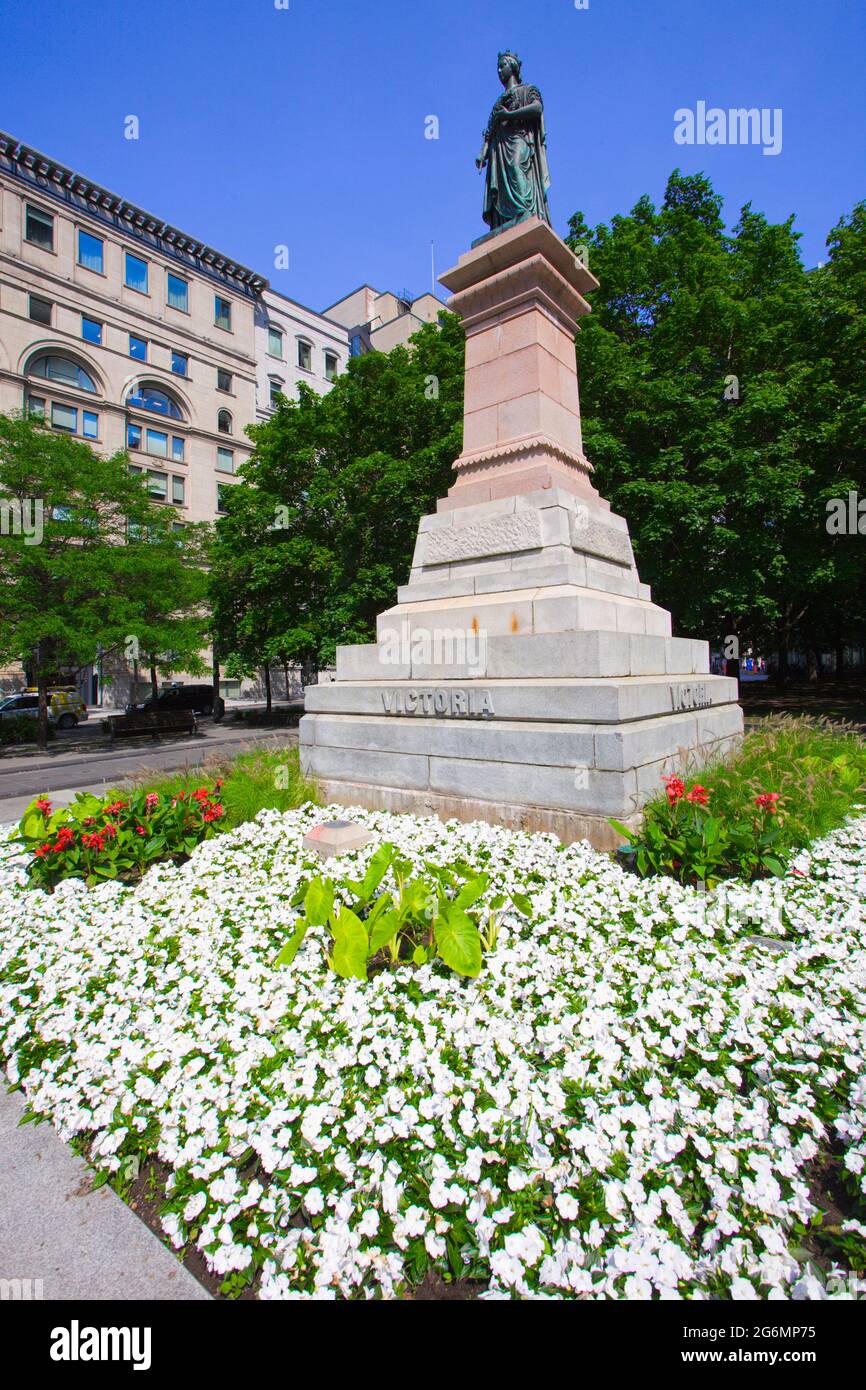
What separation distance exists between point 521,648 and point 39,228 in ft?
160

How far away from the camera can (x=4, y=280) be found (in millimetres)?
35469

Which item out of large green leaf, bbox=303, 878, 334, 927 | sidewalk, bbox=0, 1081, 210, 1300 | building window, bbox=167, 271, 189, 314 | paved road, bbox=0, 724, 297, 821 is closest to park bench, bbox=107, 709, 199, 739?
paved road, bbox=0, 724, 297, 821

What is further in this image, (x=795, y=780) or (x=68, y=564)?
(x=68, y=564)

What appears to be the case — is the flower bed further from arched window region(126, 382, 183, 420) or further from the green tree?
arched window region(126, 382, 183, 420)

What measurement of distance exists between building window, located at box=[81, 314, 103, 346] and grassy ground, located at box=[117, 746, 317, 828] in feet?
145

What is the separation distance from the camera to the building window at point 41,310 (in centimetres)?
3706

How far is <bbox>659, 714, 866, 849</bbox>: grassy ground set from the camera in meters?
5.37

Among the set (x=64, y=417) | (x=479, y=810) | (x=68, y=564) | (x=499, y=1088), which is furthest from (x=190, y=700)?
(x=499, y=1088)

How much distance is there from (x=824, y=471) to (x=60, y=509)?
2535 centimetres

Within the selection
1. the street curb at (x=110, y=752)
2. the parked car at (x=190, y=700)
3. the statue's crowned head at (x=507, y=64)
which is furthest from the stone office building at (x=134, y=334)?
the statue's crowned head at (x=507, y=64)

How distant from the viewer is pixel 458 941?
3.56 metres

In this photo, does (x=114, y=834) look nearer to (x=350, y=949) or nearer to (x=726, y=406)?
(x=350, y=949)

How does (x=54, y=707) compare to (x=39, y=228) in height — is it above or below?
below

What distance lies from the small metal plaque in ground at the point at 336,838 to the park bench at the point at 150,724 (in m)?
22.1
